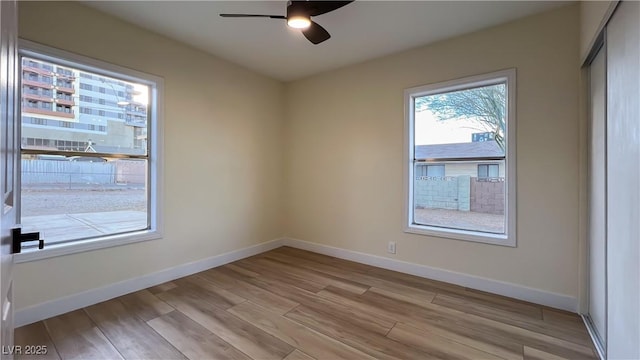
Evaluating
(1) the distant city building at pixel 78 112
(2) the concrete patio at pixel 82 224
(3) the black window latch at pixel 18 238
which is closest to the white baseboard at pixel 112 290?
(2) the concrete patio at pixel 82 224

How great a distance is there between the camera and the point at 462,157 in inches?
119

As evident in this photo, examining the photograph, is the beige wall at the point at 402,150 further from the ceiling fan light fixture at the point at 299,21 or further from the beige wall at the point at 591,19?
the ceiling fan light fixture at the point at 299,21

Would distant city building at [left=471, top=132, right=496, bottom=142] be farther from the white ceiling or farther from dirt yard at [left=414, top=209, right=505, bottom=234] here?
the white ceiling

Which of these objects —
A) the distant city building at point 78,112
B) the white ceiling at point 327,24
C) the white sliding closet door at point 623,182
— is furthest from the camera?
the white ceiling at point 327,24

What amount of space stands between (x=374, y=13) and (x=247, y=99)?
2.09 meters

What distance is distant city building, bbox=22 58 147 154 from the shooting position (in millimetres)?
2240

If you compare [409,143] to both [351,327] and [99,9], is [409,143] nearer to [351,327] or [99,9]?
[351,327]

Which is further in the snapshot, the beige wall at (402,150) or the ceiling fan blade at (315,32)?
the beige wall at (402,150)

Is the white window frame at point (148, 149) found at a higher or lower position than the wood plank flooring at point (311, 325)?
higher

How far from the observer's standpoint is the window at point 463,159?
2.73 m

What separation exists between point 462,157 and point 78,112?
12.8ft

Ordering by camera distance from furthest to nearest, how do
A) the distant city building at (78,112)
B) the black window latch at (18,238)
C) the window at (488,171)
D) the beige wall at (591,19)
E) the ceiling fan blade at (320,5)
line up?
the window at (488,171) < the distant city building at (78,112) < the ceiling fan blade at (320,5) < the beige wall at (591,19) < the black window latch at (18,238)

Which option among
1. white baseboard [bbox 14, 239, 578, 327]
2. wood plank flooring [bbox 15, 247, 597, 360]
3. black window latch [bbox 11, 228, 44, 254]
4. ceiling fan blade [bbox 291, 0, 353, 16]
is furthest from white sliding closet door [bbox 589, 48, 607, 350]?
black window latch [bbox 11, 228, 44, 254]

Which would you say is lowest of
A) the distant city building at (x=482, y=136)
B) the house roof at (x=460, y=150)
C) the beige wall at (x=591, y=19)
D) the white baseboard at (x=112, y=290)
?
the white baseboard at (x=112, y=290)
